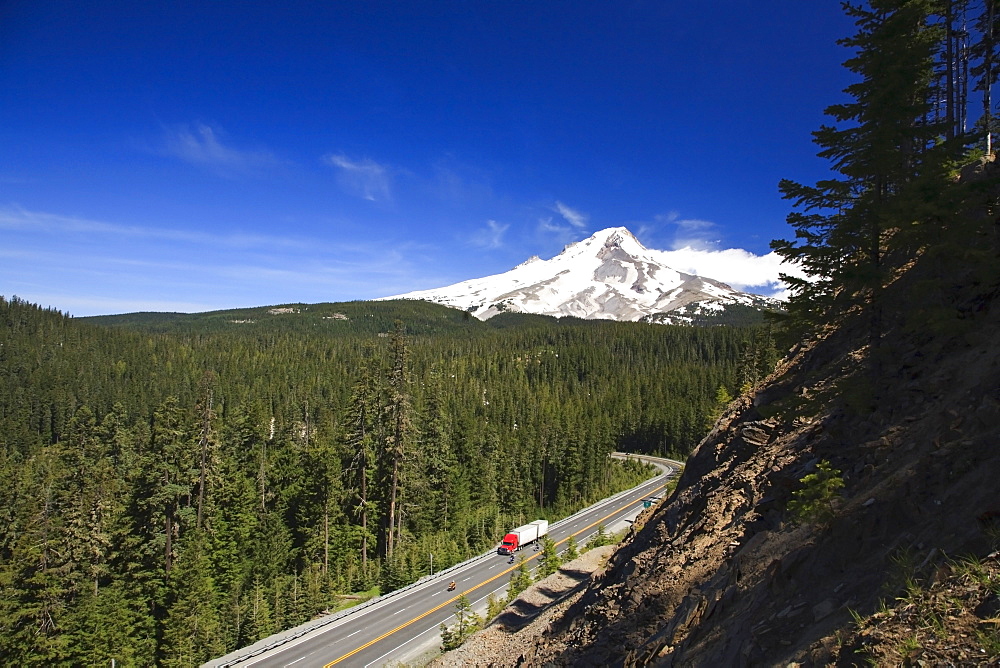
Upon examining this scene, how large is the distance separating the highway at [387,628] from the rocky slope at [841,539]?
12.8 meters

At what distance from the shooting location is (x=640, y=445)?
102 meters

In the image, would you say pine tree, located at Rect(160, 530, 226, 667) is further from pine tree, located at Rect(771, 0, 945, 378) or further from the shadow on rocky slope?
pine tree, located at Rect(771, 0, 945, 378)

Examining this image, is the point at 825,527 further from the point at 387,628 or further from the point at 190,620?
the point at 190,620

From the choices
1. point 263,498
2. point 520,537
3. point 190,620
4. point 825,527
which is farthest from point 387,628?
point 825,527

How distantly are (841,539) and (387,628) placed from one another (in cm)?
2686

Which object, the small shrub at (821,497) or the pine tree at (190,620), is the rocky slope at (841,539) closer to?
the small shrub at (821,497)

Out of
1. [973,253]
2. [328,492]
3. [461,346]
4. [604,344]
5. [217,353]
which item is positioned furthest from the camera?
[461,346]

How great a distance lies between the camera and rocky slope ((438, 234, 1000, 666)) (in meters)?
5.44

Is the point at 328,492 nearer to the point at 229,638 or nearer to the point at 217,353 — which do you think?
the point at 229,638

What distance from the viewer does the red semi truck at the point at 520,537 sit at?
4219cm

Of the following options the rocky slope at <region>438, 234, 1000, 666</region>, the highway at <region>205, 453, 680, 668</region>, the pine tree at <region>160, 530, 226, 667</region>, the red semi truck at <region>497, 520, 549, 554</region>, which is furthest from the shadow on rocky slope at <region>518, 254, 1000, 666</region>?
the red semi truck at <region>497, 520, 549, 554</region>

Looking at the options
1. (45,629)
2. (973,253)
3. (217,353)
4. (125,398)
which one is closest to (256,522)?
(45,629)

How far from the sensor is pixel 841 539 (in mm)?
7730

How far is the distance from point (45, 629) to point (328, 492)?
1776 centimetres
